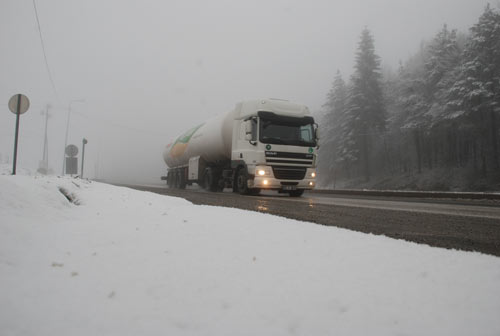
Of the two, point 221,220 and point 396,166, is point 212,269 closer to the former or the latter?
point 221,220

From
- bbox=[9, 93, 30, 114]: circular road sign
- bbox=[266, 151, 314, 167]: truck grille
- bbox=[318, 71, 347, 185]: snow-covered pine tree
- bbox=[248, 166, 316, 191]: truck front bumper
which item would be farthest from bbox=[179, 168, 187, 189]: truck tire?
bbox=[318, 71, 347, 185]: snow-covered pine tree

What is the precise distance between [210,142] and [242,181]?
3.49 meters

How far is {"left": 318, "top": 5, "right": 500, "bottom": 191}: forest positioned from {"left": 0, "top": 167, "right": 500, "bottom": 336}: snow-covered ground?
90.3ft

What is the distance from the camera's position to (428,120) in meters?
33.8

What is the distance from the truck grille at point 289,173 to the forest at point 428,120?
2063 centimetres

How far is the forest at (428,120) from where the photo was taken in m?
28.1

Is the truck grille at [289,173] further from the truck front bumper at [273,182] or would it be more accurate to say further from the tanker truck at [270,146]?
the truck front bumper at [273,182]

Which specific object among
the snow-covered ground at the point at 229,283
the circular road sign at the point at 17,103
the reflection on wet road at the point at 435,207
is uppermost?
the circular road sign at the point at 17,103

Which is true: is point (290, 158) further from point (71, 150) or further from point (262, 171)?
point (71, 150)

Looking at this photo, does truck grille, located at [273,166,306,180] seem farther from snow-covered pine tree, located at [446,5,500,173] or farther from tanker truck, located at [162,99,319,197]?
snow-covered pine tree, located at [446,5,500,173]

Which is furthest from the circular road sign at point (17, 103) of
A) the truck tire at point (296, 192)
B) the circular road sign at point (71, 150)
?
the circular road sign at point (71, 150)

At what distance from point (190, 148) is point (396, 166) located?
115 ft

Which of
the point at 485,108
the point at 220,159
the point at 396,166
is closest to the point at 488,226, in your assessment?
the point at 220,159

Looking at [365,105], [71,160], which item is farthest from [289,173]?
[365,105]
